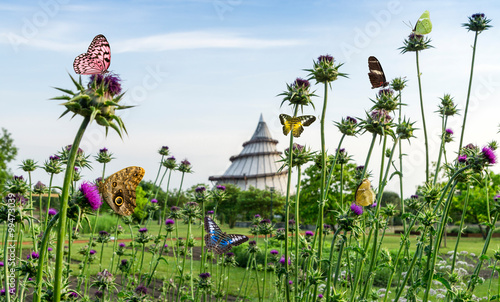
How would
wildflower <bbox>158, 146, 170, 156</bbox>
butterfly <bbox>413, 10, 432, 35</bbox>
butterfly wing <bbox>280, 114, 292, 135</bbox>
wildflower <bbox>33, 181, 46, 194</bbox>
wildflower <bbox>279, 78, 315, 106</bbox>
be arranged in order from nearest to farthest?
butterfly wing <bbox>280, 114, 292, 135</bbox>, wildflower <bbox>279, 78, 315, 106</bbox>, butterfly <bbox>413, 10, 432, 35</bbox>, wildflower <bbox>33, 181, 46, 194</bbox>, wildflower <bbox>158, 146, 170, 156</bbox>

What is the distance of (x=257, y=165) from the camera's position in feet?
414

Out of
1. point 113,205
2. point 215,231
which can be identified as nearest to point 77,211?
point 113,205

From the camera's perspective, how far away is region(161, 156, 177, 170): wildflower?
34.1 ft

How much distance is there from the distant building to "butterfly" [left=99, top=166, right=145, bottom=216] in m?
116

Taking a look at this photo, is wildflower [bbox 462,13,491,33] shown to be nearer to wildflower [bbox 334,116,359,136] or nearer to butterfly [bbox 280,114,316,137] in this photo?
wildflower [bbox 334,116,359,136]

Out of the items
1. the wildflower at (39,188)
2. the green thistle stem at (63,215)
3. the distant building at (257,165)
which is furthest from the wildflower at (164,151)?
the distant building at (257,165)

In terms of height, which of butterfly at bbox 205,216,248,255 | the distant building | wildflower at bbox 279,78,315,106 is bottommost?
butterfly at bbox 205,216,248,255

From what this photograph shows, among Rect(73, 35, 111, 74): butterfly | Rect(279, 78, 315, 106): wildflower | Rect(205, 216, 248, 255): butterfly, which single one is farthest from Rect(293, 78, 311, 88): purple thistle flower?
Rect(73, 35, 111, 74): butterfly

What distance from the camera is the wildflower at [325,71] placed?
5.74m

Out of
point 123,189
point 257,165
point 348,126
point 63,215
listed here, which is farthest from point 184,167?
point 257,165

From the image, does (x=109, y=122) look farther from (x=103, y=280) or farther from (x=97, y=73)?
(x=103, y=280)

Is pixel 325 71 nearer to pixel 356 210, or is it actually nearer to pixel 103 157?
pixel 356 210

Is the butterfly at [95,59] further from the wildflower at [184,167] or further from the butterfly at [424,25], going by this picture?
the wildflower at [184,167]

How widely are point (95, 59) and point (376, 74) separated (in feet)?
14.0
